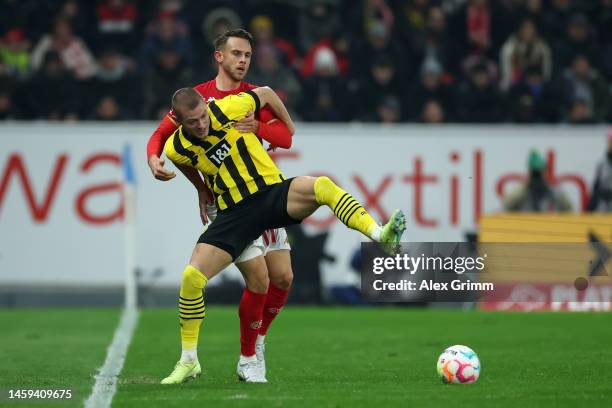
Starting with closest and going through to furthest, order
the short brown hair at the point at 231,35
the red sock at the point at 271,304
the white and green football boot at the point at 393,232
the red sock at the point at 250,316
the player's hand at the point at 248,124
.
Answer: the white and green football boot at the point at 393,232, the player's hand at the point at 248,124, the red sock at the point at 250,316, the short brown hair at the point at 231,35, the red sock at the point at 271,304

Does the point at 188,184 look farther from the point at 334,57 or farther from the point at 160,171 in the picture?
the point at 160,171

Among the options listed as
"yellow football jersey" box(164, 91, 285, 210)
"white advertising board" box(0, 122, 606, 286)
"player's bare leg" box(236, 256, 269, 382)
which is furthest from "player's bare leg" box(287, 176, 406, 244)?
"white advertising board" box(0, 122, 606, 286)

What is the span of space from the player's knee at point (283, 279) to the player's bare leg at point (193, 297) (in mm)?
631

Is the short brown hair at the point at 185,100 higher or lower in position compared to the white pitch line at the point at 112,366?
higher

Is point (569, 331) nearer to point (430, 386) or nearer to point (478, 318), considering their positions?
point (478, 318)

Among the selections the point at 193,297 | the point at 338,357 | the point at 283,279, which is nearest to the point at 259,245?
the point at 283,279

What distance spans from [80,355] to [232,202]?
2825 mm

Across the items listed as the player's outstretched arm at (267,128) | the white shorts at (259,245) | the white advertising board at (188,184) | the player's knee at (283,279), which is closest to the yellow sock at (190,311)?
the white shorts at (259,245)

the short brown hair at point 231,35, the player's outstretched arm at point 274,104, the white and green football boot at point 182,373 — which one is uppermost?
the short brown hair at point 231,35

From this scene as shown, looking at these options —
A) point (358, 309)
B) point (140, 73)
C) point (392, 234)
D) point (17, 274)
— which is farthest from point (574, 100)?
point (392, 234)

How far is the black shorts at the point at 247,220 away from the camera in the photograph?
8641 millimetres

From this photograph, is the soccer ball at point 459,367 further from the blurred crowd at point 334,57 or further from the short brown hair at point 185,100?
the blurred crowd at point 334,57

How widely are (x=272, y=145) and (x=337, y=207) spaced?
800 mm

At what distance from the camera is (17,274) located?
16766mm
